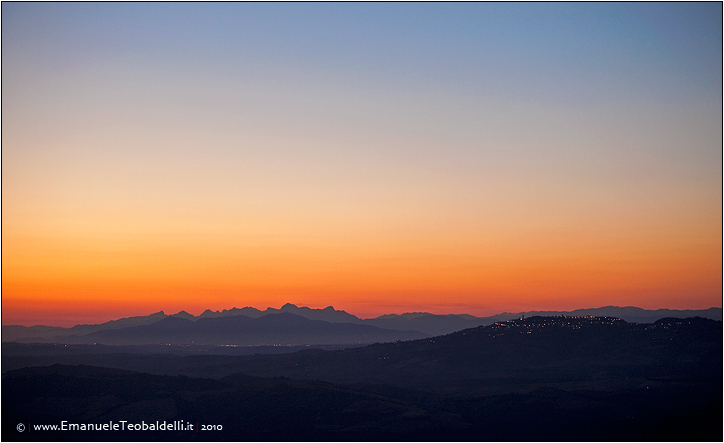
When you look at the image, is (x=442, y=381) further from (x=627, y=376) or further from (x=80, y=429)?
(x=80, y=429)

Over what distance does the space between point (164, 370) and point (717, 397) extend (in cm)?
13823

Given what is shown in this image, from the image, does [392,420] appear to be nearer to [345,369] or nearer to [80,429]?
[80,429]

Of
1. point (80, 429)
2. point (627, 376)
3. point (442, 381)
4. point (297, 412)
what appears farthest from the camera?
point (442, 381)

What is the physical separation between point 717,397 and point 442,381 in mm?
58918

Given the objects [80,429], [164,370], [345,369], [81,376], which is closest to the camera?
[80,429]

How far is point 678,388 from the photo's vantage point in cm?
9919

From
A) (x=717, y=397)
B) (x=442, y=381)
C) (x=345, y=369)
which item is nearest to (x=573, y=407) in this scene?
(x=717, y=397)

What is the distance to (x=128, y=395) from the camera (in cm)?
8669

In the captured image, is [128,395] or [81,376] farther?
[81,376]

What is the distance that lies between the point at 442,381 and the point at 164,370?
82.9 m

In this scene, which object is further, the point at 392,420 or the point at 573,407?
the point at 573,407

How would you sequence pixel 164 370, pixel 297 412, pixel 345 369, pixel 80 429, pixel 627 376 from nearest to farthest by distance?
pixel 80 429, pixel 297 412, pixel 627 376, pixel 345 369, pixel 164 370

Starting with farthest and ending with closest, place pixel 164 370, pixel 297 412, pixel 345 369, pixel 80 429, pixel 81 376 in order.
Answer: pixel 164 370, pixel 345 369, pixel 81 376, pixel 297 412, pixel 80 429

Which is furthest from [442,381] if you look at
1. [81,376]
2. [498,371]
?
[81,376]
